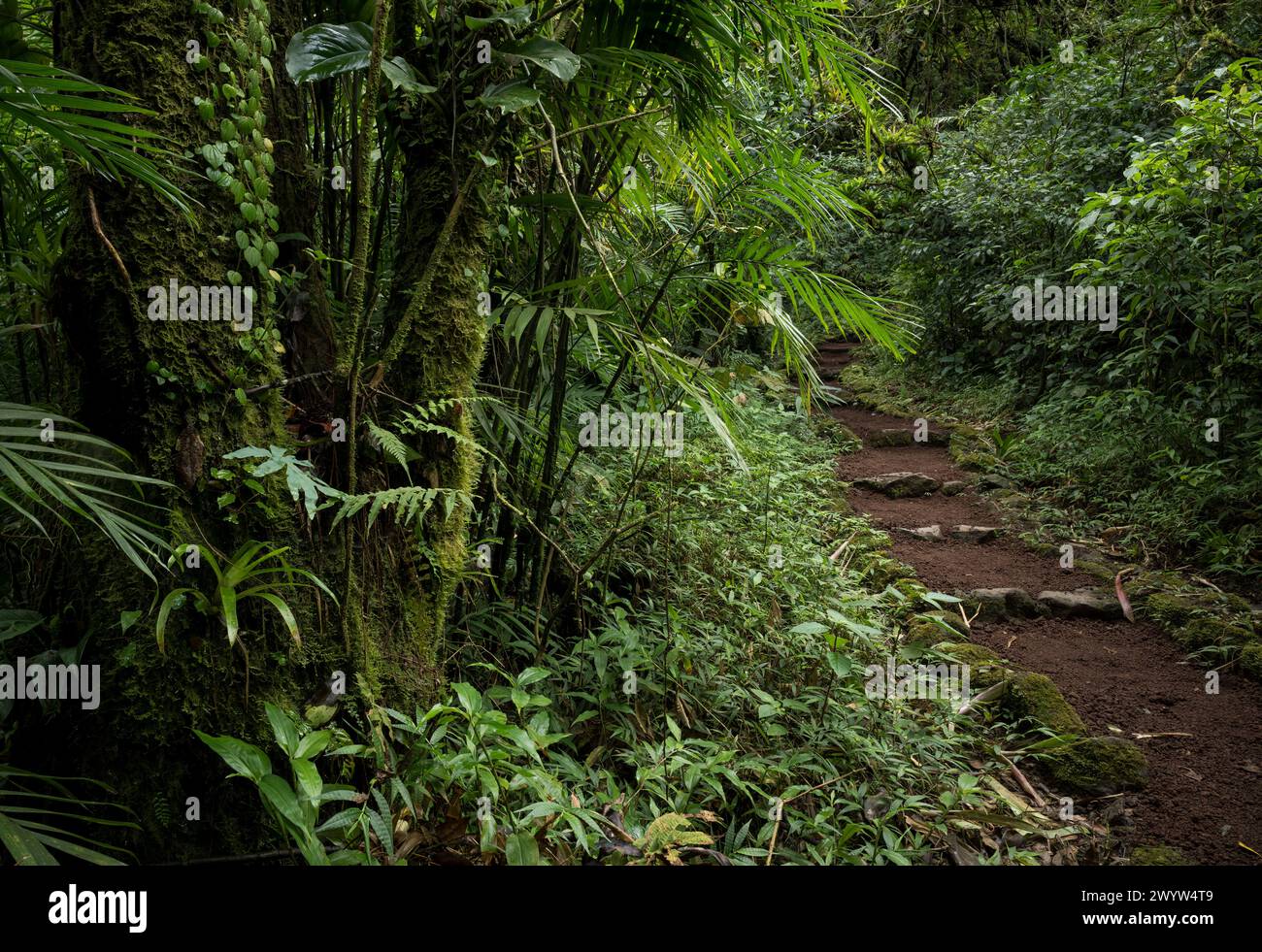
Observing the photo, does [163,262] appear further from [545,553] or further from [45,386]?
[545,553]

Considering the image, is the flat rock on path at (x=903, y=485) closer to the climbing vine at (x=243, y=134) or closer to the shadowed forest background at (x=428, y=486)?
the shadowed forest background at (x=428, y=486)

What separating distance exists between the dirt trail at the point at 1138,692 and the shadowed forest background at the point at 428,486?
0.34 feet

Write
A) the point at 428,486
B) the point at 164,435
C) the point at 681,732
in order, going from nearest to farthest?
the point at 164,435
the point at 428,486
the point at 681,732

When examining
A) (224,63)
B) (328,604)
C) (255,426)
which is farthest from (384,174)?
(328,604)

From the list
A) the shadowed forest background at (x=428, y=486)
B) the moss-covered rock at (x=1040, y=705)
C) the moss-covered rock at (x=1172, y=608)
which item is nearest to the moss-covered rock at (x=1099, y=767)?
the shadowed forest background at (x=428, y=486)

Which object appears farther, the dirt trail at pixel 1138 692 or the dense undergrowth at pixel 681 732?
the dirt trail at pixel 1138 692

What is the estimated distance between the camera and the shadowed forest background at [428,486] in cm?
141

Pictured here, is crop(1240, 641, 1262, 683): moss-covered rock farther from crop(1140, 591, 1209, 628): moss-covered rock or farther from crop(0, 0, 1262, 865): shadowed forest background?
crop(1140, 591, 1209, 628): moss-covered rock

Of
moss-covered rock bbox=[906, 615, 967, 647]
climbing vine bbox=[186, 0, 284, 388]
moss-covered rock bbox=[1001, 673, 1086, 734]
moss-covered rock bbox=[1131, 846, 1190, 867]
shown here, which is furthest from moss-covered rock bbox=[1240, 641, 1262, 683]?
climbing vine bbox=[186, 0, 284, 388]

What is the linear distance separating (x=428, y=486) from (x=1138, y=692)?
2.95 metres

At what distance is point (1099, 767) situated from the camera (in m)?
2.53

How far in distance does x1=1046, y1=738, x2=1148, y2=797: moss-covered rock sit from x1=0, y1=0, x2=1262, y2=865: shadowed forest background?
1cm

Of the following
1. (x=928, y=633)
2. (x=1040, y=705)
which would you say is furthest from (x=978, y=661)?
(x=1040, y=705)

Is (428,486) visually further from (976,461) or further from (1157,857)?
(976,461)
